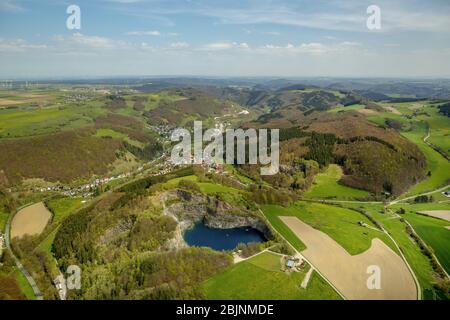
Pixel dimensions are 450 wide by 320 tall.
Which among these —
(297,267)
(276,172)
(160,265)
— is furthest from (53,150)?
(297,267)

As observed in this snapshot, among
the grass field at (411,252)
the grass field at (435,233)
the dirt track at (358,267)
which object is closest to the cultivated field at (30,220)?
the dirt track at (358,267)

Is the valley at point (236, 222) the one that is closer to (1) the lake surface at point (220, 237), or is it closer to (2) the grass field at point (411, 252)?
(2) the grass field at point (411, 252)

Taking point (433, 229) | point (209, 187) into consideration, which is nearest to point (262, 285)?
point (209, 187)

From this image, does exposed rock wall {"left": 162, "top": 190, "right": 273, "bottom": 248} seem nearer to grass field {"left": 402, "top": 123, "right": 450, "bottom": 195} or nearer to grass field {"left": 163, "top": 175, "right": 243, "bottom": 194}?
grass field {"left": 163, "top": 175, "right": 243, "bottom": 194}

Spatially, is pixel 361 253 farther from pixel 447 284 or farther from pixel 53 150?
pixel 53 150

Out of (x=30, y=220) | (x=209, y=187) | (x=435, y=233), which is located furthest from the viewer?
(x=209, y=187)

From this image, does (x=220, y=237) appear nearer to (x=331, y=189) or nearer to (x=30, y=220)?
(x=331, y=189)
